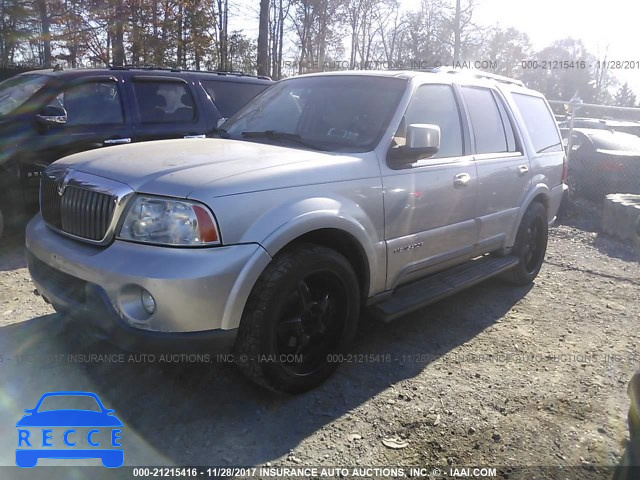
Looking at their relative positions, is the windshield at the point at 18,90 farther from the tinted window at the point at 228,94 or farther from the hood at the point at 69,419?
the hood at the point at 69,419

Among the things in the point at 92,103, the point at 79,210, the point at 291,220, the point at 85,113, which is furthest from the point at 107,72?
the point at 291,220

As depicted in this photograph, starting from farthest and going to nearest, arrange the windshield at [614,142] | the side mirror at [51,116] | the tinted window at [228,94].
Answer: the windshield at [614,142] < the tinted window at [228,94] < the side mirror at [51,116]

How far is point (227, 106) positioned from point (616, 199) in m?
5.88

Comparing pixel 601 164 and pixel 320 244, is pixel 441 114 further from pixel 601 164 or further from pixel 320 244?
pixel 601 164

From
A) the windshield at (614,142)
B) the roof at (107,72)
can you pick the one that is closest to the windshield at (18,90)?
the roof at (107,72)

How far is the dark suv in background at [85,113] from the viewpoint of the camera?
539cm

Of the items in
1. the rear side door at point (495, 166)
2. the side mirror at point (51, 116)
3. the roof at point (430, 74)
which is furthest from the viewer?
the side mirror at point (51, 116)

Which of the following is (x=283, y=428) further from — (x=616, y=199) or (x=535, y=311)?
(x=616, y=199)

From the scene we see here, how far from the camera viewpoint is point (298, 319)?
2.94m

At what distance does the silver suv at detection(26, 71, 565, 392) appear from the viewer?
2508 millimetres

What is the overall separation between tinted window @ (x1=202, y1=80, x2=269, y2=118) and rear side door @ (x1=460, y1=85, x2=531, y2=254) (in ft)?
11.2

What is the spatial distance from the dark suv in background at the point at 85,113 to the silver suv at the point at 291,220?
230cm

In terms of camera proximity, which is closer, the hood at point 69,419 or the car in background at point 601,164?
the hood at point 69,419

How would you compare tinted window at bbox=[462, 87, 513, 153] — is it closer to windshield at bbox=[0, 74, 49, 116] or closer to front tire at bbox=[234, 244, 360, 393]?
front tire at bbox=[234, 244, 360, 393]
